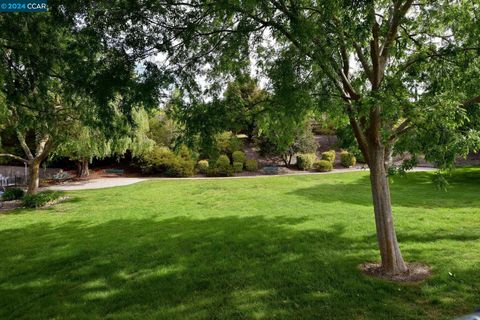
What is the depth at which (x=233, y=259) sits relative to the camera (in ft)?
21.8

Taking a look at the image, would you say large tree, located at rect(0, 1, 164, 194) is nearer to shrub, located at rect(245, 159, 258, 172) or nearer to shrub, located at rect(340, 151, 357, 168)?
shrub, located at rect(245, 159, 258, 172)

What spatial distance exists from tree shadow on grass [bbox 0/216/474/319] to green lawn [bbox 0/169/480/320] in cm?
2

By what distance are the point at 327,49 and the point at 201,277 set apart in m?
4.23

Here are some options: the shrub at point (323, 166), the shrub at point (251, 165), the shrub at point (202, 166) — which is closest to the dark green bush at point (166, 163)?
the shrub at point (202, 166)

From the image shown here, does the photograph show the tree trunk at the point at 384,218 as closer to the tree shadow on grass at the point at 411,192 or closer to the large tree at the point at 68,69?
the large tree at the point at 68,69

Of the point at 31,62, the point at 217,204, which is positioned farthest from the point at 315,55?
the point at 217,204

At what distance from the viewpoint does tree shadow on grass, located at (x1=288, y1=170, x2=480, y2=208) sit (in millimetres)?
12034

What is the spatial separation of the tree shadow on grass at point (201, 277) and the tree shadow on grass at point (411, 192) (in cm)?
480

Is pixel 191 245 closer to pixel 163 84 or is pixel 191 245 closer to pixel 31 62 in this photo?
pixel 163 84

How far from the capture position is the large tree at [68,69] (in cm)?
451

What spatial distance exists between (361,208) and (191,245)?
6280 millimetres

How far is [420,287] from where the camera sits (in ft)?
17.1

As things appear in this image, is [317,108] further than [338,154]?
No

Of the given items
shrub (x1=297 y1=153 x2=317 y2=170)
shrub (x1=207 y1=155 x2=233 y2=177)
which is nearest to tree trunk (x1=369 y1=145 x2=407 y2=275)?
shrub (x1=207 y1=155 x2=233 y2=177)
